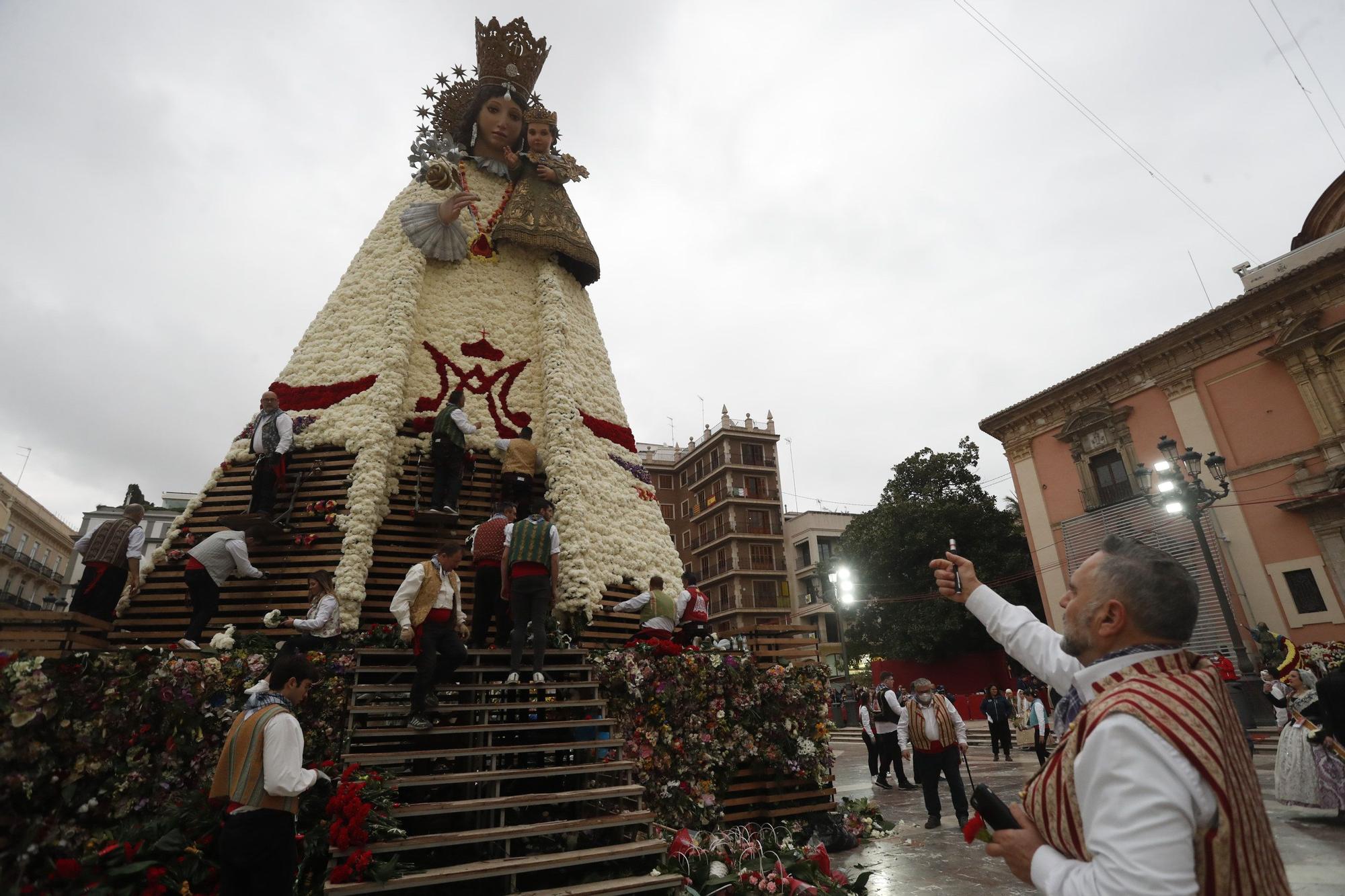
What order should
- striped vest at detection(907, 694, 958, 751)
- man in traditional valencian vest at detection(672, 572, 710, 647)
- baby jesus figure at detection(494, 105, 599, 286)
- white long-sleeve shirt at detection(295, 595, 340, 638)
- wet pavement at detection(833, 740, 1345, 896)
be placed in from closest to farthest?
wet pavement at detection(833, 740, 1345, 896) < white long-sleeve shirt at detection(295, 595, 340, 638) < striped vest at detection(907, 694, 958, 751) < man in traditional valencian vest at detection(672, 572, 710, 647) < baby jesus figure at detection(494, 105, 599, 286)

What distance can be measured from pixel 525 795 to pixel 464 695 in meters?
1.83

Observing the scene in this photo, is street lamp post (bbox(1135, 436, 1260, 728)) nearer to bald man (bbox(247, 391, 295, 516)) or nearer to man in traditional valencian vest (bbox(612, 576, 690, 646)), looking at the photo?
man in traditional valencian vest (bbox(612, 576, 690, 646))

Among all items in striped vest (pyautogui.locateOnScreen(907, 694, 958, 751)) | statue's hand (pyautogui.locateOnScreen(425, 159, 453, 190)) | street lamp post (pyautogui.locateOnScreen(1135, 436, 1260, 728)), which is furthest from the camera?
statue's hand (pyautogui.locateOnScreen(425, 159, 453, 190))

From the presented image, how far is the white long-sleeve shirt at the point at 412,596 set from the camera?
6289 mm

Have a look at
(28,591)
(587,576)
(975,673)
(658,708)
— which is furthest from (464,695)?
(28,591)

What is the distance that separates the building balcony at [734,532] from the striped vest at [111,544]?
121 ft

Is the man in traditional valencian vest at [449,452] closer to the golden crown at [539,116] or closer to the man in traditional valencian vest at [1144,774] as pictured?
the golden crown at [539,116]

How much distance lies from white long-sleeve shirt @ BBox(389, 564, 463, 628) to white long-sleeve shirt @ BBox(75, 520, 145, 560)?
3.96m

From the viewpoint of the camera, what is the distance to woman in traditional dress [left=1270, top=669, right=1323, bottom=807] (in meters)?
7.24

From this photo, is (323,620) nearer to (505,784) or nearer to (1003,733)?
(505,784)

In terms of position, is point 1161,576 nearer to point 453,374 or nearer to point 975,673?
point 453,374

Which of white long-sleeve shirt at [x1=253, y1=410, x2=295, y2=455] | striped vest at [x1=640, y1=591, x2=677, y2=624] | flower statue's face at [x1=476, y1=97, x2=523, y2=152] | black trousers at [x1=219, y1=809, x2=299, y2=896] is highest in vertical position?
flower statue's face at [x1=476, y1=97, x2=523, y2=152]

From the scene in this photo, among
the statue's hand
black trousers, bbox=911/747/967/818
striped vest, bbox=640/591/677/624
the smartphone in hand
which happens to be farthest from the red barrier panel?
the smartphone in hand

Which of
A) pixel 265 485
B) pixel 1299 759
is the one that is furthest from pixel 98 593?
pixel 1299 759
